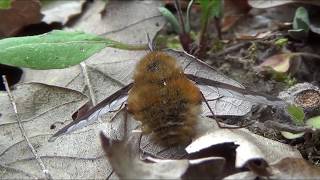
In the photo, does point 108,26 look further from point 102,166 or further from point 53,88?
point 102,166

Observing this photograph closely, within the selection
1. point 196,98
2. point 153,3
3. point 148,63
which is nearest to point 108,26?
point 153,3

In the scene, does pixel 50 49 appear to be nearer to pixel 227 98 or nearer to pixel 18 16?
pixel 18 16

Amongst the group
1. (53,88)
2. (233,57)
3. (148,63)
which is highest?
(148,63)

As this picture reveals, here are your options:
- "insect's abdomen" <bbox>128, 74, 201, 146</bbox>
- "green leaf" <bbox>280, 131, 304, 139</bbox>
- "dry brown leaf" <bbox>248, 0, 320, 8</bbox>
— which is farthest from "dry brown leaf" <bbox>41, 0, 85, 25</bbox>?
"green leaf" <bbox>280, 131, 304, 139</bbox>

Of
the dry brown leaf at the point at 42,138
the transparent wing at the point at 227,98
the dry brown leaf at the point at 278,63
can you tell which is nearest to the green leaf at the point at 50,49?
the dry brown leaf at the point at 42,138

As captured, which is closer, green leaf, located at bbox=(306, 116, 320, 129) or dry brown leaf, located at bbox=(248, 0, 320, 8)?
green leaf, located at bbox=(306, 116, 320, 129)

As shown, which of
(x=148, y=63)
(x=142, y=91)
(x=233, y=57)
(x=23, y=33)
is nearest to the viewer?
(x=142, y=91)

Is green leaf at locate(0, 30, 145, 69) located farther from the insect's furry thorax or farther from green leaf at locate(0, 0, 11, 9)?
the insect's furry thorax

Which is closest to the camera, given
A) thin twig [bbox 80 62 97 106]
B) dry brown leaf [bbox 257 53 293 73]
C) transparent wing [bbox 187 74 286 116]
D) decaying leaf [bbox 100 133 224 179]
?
decaying leaf [bbox 100 133 224 179]
